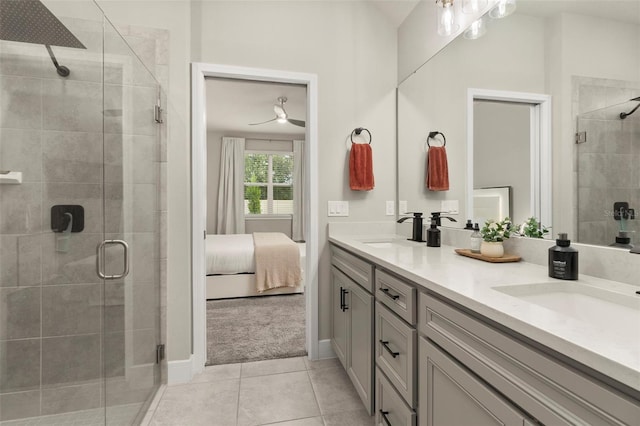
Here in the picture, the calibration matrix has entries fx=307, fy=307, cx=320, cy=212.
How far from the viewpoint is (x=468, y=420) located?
855 mm

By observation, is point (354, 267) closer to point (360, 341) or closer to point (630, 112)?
point (360, 341)

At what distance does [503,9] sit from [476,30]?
20 cm

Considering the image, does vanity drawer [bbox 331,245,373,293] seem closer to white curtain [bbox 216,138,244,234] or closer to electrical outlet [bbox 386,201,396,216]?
electrical outlet [bbox 386,201,396,216]

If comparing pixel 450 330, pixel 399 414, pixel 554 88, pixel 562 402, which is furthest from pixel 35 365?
pixel 554 88

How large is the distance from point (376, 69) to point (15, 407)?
9.52 feet

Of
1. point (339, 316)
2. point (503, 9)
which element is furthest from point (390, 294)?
point (503, 9)

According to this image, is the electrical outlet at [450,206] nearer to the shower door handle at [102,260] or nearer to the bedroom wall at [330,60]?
the bedroom wall at [330,60]

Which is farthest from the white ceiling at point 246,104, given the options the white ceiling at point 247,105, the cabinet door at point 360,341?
the cabinet door at point 360,341

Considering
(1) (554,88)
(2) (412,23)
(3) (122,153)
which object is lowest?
(3) (122,153)

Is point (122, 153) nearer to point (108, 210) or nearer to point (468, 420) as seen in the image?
point (108, 210)

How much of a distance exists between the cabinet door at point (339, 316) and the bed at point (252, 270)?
1.53 metres

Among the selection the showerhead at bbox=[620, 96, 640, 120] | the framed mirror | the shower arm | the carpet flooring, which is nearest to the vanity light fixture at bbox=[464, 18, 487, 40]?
the framed mirror

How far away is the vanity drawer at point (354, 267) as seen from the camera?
5.19ft

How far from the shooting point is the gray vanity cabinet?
1565 millimetres
